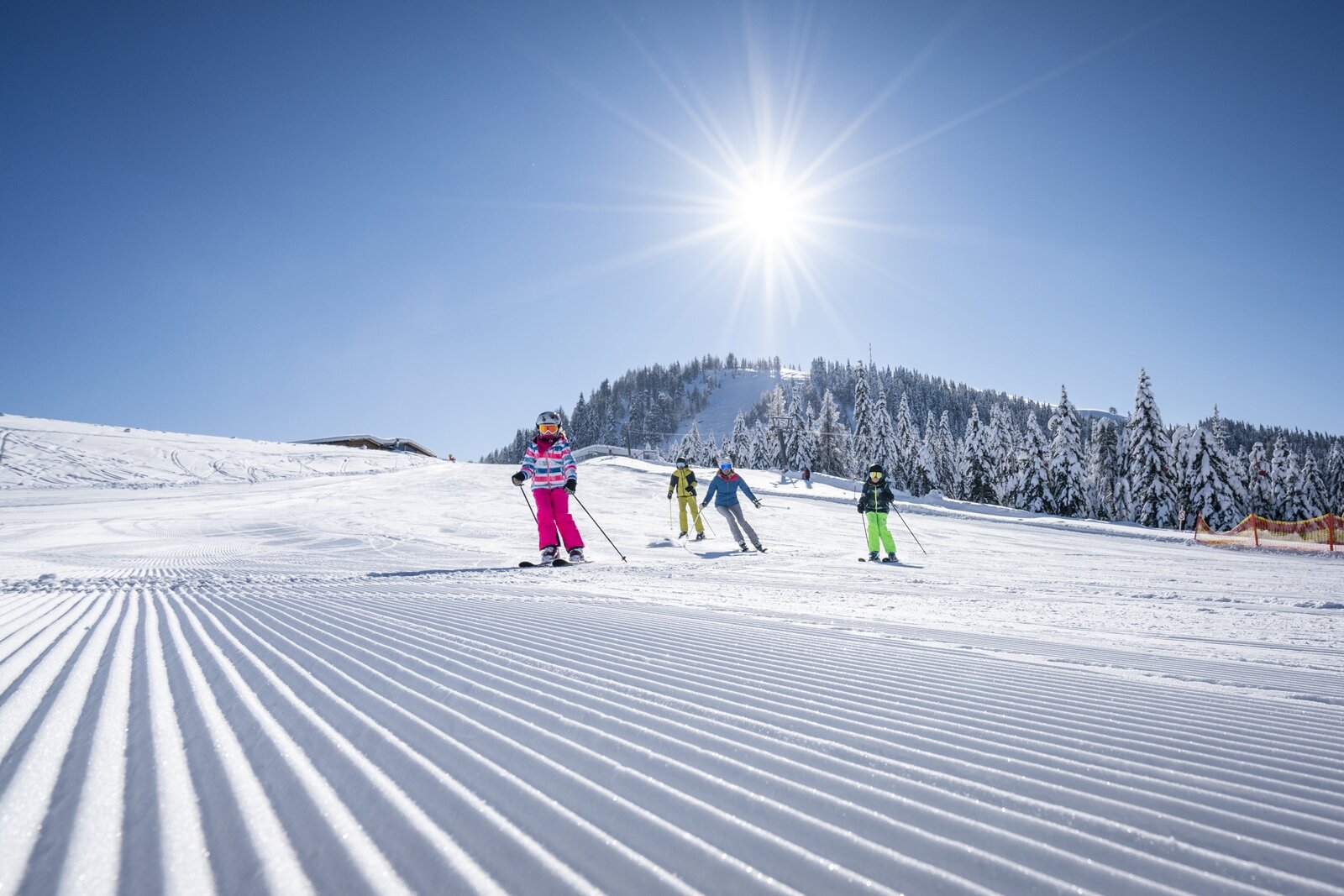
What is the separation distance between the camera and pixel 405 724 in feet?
5.92

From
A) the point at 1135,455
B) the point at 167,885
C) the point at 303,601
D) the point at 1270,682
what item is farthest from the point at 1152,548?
the point at 1135,455

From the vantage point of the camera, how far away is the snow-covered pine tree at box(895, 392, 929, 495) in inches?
2426

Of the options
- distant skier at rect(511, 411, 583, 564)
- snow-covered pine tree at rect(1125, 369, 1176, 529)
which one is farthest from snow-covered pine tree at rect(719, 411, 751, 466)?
distant skier at rect(511, 411, 583, 564)

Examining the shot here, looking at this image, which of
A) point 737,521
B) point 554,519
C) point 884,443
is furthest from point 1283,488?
point 554,519

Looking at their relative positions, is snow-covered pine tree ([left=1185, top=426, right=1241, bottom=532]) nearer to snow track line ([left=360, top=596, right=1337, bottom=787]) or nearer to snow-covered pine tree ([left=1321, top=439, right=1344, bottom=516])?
snow track line ([left=360, top=596, right=1337, bottom=787])

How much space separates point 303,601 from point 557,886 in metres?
4.52

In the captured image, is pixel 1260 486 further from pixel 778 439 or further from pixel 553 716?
pixel 553 716

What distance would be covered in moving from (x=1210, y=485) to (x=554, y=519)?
48.8m

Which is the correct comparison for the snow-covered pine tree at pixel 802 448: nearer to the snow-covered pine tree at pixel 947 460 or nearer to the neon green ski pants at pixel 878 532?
the snow-covered pine tree at pixel 947 460

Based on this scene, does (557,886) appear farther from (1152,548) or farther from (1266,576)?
(1152,548)

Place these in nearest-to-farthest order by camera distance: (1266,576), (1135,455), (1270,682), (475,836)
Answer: (475,836) < (1270,682) < (1266,576) < (1135,455)

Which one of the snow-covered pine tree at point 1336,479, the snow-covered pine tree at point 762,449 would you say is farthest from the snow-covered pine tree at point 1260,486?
the snow-covered pine tree at point 762,449

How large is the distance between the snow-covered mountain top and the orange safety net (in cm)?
3286

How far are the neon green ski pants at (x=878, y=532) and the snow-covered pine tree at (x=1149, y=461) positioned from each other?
39869 millimetres
